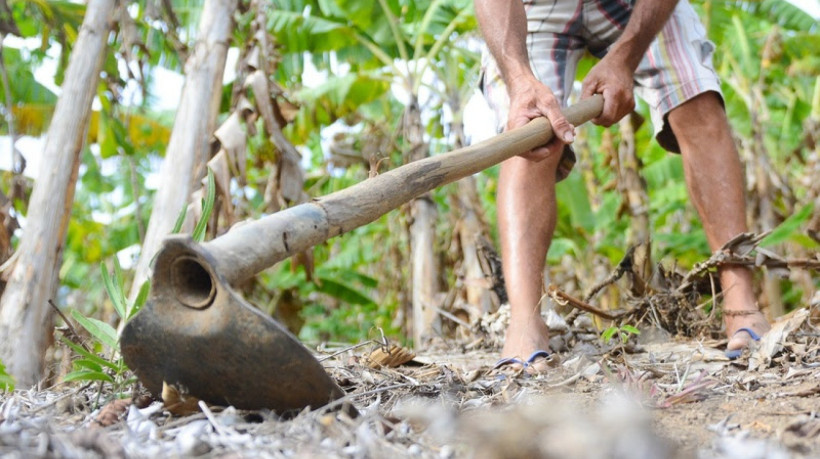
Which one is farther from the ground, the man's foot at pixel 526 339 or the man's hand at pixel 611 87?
the man's hand at pixel 611 87

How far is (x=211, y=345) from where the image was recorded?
116cm

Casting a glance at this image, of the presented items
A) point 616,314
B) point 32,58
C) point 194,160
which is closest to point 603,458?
point 616,314

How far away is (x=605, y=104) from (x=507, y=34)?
0.36 metres

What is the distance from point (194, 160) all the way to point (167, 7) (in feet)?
2.80

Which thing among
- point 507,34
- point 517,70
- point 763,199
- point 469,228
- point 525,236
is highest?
point 507,34

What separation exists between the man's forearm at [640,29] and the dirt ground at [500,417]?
2.98 feet

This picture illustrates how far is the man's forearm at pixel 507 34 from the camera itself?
6.84 ft

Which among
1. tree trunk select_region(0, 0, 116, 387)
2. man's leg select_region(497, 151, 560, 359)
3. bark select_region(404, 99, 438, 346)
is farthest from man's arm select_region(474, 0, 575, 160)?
bark select_region(404, 99, 438, 346)

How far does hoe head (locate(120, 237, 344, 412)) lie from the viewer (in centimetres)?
114

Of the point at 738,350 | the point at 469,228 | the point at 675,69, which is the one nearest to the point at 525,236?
the point at 738,350

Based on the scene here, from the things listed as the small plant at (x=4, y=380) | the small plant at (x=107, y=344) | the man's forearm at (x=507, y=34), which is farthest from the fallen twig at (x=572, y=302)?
the small plant at (x=4, y=380)

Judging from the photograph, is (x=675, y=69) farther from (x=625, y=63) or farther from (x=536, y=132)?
(x=536, y=132)

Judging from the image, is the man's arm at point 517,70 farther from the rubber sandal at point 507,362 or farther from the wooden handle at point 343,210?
the rubber sandal at point 507,362

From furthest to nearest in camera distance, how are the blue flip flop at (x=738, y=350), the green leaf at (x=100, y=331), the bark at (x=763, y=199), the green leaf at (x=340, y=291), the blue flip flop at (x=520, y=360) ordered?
the green leaf at (x=340, y=291), the bark at (x=763, y=199), the blue flip flop at (x=738, y=350), the blue flip flop at (x=520, y=360), the green leaf at (x=100, y=331)
